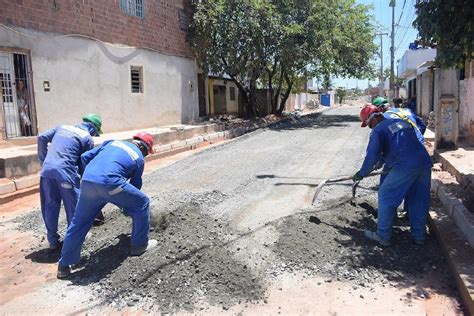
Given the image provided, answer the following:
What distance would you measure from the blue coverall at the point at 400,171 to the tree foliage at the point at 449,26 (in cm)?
124

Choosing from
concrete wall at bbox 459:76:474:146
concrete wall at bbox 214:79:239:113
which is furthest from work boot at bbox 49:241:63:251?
concrete wall at bbox 214:79:239:113

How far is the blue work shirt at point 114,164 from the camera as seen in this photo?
4.01 meters

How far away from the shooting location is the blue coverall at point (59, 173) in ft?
15.3

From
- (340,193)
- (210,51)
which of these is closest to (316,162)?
(340,193)

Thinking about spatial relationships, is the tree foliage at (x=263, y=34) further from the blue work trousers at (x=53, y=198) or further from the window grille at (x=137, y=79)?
the blue work trousers at (x=53, y=198)

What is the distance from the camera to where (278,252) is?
4.48 m

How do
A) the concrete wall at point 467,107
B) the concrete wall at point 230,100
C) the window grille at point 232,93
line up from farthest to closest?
the window grille at point 232,93, the concrete wall at point 230,100, the concrete wall at point 467,107

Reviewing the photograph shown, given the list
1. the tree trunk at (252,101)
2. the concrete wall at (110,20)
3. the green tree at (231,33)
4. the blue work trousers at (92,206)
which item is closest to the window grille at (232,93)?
the tree trunk at (252,101)

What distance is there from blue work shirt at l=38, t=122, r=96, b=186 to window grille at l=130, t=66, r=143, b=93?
1080cm

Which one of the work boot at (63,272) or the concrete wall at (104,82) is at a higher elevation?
the concrete wall at (104,82)

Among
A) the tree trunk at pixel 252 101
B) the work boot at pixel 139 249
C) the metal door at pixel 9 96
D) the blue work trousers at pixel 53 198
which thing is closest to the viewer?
the work boot at pixel 139 249

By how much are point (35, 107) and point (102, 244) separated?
7.72 m

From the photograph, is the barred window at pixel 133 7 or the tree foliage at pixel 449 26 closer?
the tree foliage at pixel 449 26

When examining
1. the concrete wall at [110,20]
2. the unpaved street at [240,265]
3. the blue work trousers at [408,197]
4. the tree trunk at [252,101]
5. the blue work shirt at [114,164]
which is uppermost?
the concrete wall at [110,20]
